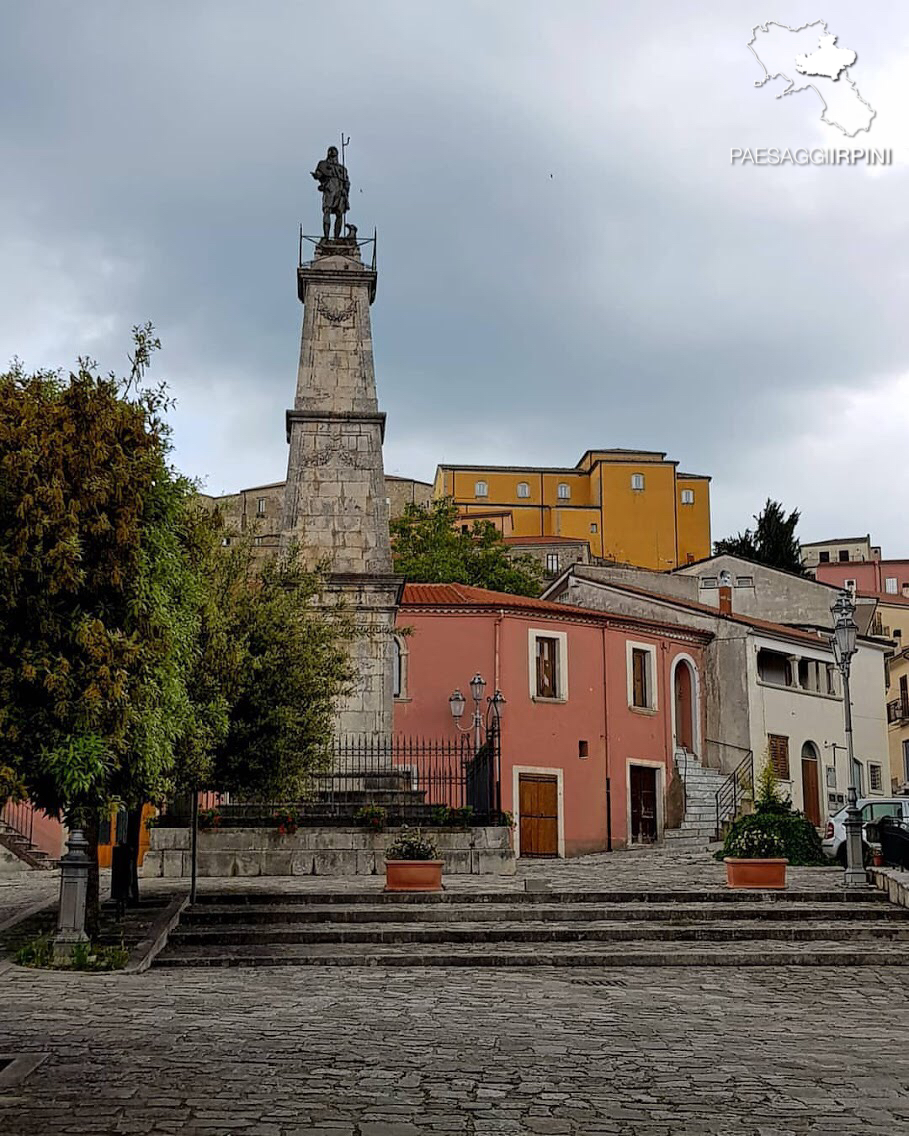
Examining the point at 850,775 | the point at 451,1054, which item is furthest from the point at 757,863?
the point at 451,1054

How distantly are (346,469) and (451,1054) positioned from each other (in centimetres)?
1721

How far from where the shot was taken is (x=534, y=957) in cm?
1401

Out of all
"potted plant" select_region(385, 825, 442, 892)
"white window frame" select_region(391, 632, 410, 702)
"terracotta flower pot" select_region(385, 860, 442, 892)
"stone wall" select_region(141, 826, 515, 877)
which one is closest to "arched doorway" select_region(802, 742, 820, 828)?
"white window frame" select_region(391, 632, 410, 702)

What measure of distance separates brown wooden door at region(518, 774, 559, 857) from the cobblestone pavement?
19844 millimetres

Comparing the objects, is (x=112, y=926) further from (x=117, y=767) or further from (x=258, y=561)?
(x=258, y=561)

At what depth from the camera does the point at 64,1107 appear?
689cm

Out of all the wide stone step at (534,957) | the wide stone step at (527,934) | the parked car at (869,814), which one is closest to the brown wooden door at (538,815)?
the parked car at (869,814)

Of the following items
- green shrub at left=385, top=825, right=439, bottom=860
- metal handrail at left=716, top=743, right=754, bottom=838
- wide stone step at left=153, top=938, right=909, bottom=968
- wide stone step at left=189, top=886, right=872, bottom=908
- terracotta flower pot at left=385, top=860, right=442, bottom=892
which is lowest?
wide stone step at left=153, top=938, right=909, bottom=968

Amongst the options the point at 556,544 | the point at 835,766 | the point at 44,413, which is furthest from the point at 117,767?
the point at 556,544

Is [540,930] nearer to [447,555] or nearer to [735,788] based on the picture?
[735,788]

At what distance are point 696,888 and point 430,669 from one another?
54.7 ft

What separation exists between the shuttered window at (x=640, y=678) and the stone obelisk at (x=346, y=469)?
13.5m

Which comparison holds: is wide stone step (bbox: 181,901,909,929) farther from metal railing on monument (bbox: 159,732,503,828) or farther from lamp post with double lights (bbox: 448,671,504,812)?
lamp post with double lights (bbox: 448,671,504,812)

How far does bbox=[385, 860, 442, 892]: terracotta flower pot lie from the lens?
17.7 metres
